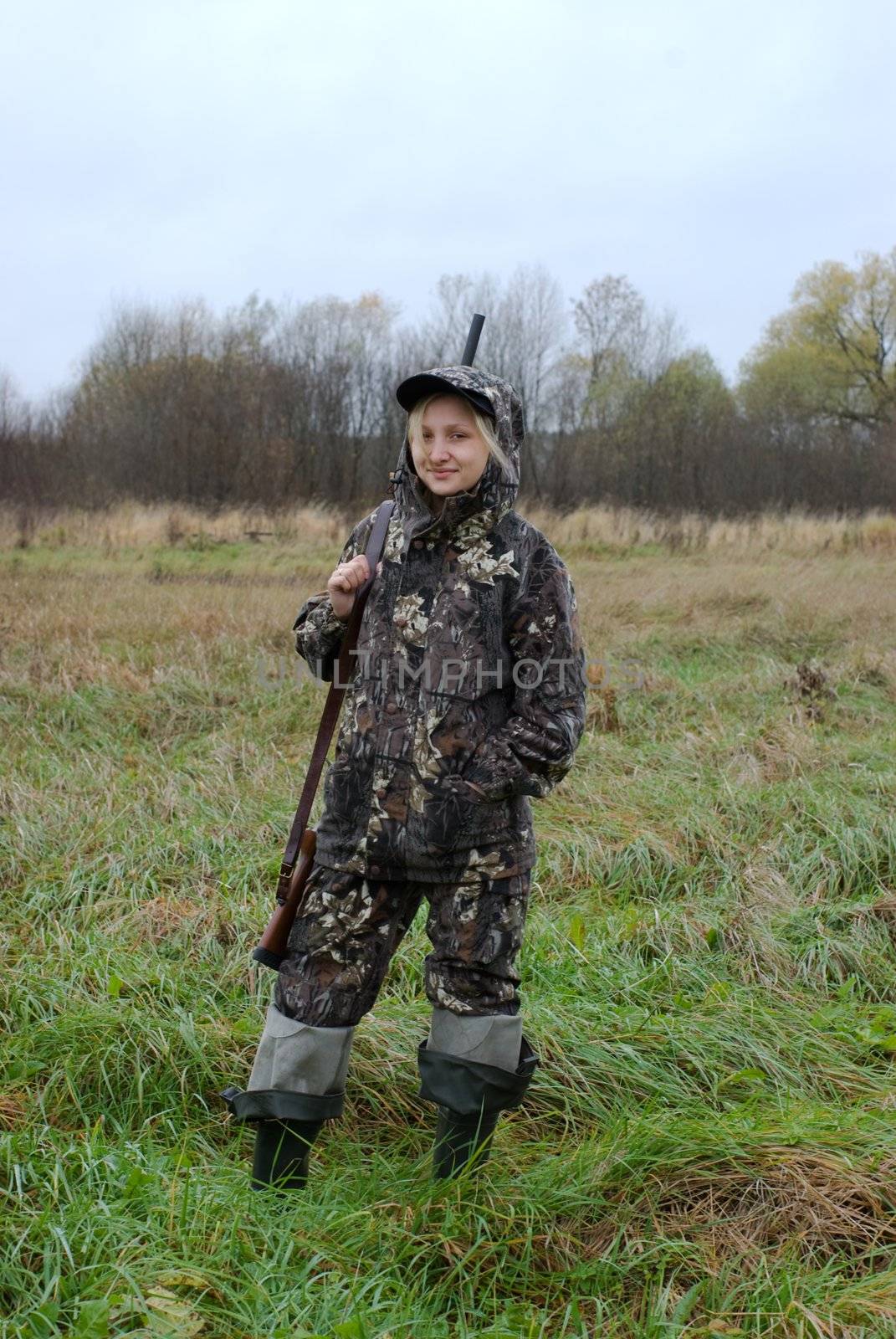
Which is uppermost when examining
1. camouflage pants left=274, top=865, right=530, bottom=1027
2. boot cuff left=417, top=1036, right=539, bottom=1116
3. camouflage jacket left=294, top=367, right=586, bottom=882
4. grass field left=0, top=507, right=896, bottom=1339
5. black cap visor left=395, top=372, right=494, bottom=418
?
black cap visor left=395, top=372, right=494, bottom=418

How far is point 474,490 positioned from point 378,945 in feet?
3.14

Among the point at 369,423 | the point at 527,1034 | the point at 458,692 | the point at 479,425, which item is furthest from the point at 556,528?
the point at 458,692

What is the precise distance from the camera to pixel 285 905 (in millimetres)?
2486

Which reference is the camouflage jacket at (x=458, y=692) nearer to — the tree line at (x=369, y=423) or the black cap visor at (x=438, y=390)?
the black cap visor at (x=438, y=390)

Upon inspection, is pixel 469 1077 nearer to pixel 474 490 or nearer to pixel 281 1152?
pixel 281 1152

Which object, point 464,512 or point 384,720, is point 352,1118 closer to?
point 384,720

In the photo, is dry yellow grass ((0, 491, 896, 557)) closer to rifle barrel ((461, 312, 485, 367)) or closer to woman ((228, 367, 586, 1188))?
rifle barrel ((461, 312, 485, 367))

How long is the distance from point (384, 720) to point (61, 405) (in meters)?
24.5

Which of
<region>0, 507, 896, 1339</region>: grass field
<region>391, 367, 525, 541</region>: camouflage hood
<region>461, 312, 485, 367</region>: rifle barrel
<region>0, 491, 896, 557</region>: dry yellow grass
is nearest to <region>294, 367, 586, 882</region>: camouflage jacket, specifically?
<region>391, 367, 525, 541</region>: camouflage hood

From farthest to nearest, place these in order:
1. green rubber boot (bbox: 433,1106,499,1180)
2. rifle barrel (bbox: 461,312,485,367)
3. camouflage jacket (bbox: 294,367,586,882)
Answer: rifle barrel (bbox: 461,312,485,367), green rubber boot (bbox: 433,1106,499,1180), camouflage jacket (bbox: 294,367,586,882)

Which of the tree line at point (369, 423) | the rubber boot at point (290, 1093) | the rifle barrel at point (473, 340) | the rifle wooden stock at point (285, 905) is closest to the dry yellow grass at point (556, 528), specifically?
the tree line at point (369, 423)

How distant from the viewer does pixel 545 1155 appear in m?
2.73

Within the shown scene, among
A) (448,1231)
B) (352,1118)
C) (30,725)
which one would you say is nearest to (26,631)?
(30,725)

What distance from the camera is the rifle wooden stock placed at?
247 cm
